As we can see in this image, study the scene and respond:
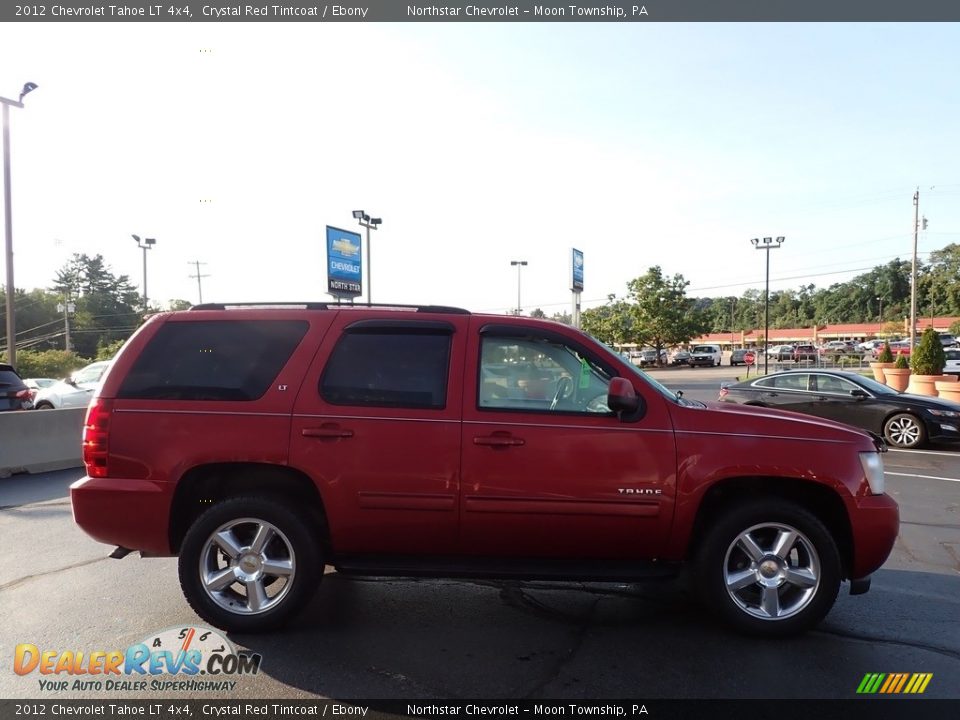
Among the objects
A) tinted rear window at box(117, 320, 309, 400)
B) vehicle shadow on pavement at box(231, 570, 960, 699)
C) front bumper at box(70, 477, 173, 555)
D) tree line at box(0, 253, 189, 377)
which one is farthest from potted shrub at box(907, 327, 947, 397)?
tree line at box(0, 253, 189, 377)

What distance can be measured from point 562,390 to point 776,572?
1.65 meters

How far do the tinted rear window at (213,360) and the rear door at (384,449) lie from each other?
0.30 m

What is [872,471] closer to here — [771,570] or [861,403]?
[771,570]

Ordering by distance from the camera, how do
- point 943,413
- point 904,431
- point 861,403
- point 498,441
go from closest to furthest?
1. point 498,441
2. point 943,413
3. point 904,431
4. point 861,403

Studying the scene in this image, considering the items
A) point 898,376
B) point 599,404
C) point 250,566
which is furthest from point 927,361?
point 250,566

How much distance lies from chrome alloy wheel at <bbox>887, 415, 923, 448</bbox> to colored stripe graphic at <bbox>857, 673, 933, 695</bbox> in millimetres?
9363

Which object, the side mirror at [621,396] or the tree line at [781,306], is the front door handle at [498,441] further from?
the tree line at [781,306]

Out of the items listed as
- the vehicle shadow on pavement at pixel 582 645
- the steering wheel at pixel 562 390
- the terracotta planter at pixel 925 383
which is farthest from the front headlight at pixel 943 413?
the steering wheel at pixel 562 390

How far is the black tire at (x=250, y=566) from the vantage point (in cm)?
391

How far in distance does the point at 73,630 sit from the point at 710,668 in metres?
3.76

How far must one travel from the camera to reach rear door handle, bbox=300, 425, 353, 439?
12.8 feet

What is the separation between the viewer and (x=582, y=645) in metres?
3.81

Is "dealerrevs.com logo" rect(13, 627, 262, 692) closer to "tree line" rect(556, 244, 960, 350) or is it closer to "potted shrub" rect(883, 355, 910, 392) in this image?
"potted shrub" rect(883, 355, 910, 392)

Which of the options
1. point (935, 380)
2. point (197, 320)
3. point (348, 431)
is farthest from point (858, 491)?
point (935, 380)
